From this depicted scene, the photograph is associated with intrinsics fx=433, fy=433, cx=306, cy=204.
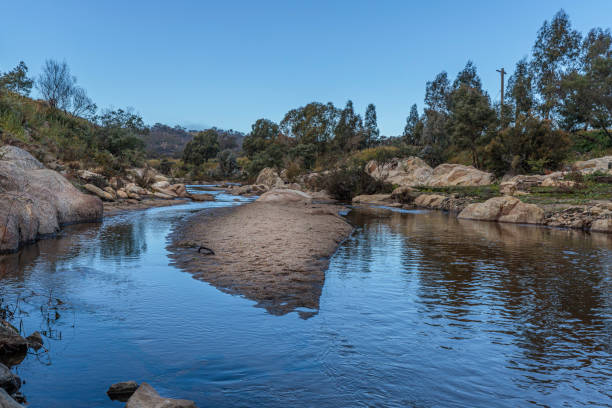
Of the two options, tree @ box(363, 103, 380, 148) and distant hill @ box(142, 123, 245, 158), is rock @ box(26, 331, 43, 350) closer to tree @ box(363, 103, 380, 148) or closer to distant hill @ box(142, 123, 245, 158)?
tree @ box(363, 103, 380, 148)

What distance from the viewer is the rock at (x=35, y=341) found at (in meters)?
4.16

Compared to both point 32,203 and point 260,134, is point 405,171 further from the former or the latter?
point 260,134

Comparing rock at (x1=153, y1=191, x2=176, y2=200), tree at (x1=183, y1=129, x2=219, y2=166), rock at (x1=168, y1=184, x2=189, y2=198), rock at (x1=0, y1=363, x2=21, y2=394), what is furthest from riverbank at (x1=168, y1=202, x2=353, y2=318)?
tree at (x1=183, y1=129, x2=219, y2=166)

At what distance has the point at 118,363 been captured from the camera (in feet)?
12.9

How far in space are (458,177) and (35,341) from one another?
1380 inches

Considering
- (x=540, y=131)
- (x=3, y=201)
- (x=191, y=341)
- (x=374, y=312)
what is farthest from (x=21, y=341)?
(x=540, y=131)

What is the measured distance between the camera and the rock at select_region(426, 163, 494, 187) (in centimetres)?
3359

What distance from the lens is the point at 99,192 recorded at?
65.8 feet

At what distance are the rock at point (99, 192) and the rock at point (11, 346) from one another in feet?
55.7

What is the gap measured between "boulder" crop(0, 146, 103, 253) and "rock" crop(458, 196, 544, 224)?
51.4 ft

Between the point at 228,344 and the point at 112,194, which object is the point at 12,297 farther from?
the point at 112,194

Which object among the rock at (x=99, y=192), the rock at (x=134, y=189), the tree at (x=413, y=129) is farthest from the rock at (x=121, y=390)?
the tree at (x=413, y=129)

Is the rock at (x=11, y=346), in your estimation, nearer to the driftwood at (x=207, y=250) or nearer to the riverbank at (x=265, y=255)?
the riverbank at (x=265, y=255)

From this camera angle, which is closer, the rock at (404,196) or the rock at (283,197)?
the rock at (283,197)
